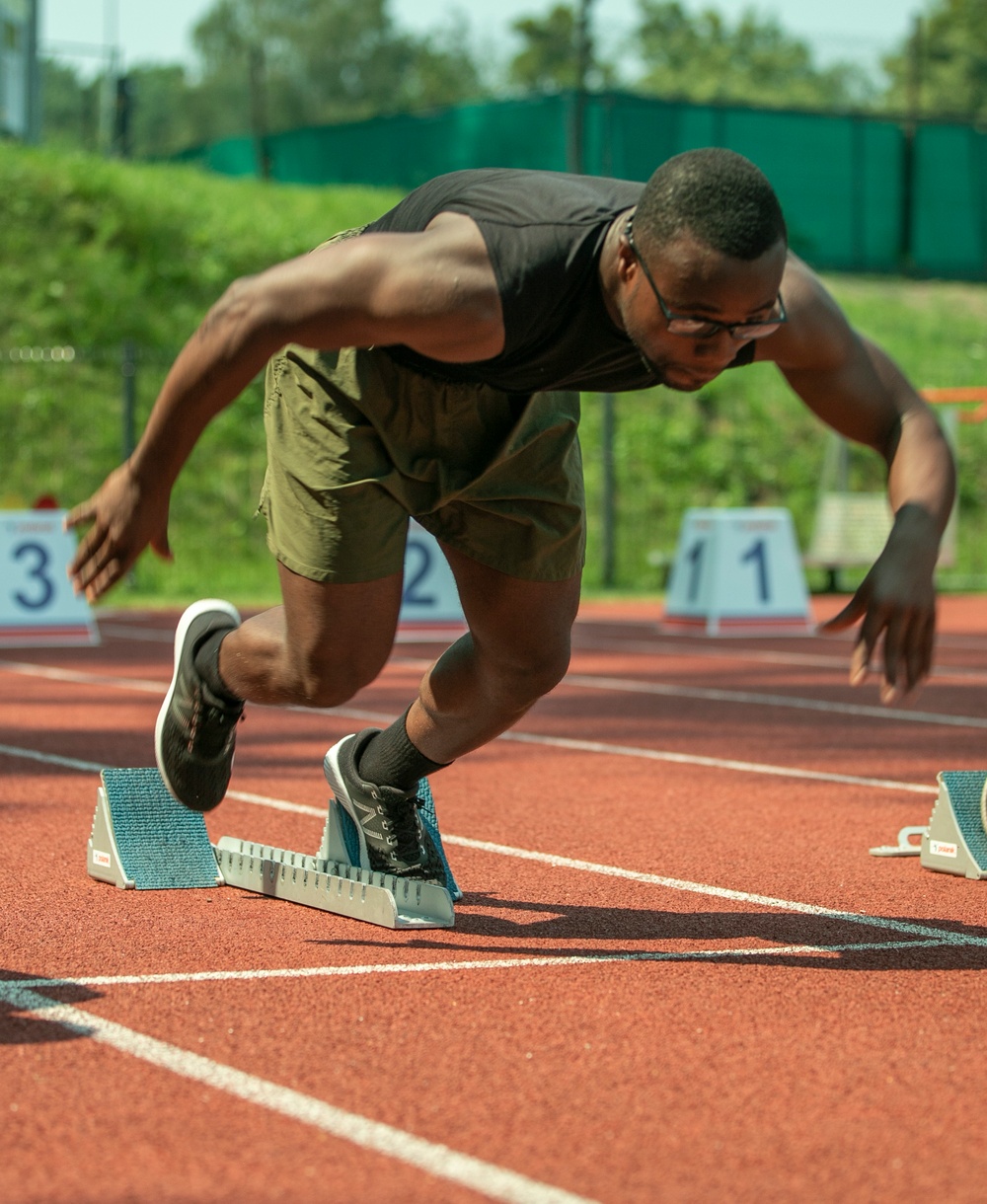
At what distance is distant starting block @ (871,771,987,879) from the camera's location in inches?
192

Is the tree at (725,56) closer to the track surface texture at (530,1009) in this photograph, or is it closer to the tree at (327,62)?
the tree at (327,62)

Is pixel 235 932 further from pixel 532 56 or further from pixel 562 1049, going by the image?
pixel 532 56

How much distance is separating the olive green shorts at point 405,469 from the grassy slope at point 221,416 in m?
13.4

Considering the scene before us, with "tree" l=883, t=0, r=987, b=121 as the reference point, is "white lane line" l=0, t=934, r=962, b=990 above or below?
below

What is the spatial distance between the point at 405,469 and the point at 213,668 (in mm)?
771

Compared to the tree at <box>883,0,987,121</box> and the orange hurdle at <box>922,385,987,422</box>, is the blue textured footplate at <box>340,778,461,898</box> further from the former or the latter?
the tree at <box>883,0,987,121</box>

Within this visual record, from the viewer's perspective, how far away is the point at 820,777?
677cm

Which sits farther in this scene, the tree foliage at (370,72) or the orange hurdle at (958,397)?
the tree foliage at (370,72)

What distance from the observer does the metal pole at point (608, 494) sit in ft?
59.9

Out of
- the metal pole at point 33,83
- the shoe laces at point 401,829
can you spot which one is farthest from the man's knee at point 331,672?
the metal pole at point 33,83

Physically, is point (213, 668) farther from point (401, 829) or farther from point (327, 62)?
point (327, 62)

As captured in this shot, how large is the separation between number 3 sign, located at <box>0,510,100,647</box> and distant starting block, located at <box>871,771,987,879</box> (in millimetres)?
8478

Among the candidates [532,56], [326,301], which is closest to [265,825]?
[326,301]

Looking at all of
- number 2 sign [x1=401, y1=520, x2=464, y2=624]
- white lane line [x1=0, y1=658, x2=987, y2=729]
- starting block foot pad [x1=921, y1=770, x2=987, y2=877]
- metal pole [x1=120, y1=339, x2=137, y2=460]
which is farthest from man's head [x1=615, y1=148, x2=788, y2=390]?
metal pole [x1=120, y1=339, x2=137, y2=460]
